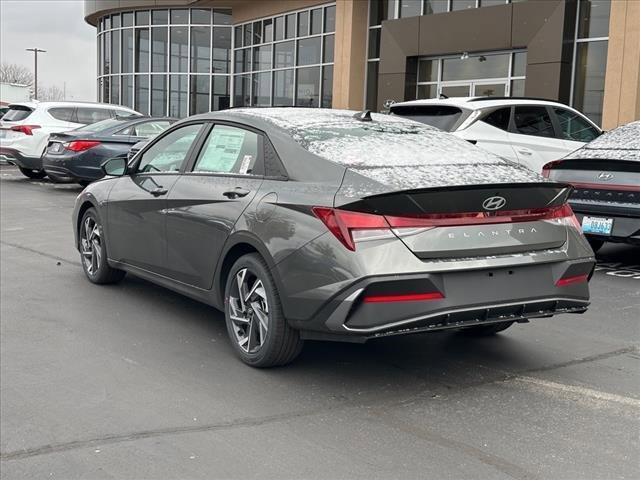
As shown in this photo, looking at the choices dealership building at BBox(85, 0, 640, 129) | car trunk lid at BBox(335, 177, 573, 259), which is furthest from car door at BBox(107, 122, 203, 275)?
dealership building at BBox(85, 0, 640, 129)

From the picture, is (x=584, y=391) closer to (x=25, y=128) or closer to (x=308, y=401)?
(x=308, y=401)

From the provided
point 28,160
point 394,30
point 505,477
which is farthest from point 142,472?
point 394,30

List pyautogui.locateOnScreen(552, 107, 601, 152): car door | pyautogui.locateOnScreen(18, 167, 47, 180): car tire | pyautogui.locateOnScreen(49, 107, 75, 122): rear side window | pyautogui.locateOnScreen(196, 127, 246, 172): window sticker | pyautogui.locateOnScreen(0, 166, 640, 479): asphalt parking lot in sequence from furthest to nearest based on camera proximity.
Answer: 1. pyautogui.locateOnScreen(18, 167, 47, 180): car tire
2. pyautogui.locateOnScreen(49, 107, 75, 122): rear side window
3. pyautogui.locateOnScreen(552, 107, 601, 152): car door
4. pyautogui.locateOnScreen(196, 127, 246, 172): window sticker
5. pyautogui.locateOnScreen(0, 166, 640, 479): asphalt parking lot

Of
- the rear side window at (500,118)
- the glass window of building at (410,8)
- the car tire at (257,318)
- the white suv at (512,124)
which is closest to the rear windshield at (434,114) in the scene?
the white suv at (512,124)

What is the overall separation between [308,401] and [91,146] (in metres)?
12.0

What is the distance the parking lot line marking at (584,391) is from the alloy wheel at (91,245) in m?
4.04

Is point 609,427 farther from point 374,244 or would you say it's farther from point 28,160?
Answer: point 28,160

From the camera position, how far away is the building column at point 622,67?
15266mm

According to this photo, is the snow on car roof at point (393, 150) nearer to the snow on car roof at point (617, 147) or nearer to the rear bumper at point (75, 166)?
the snow on car roof at point (617, 147)

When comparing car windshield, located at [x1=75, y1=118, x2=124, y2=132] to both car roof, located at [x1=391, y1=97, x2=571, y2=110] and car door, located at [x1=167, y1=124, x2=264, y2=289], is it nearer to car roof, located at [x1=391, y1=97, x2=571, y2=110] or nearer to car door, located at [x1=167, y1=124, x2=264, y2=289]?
car roof, located at [x1=391, y1=97, x2=571, y2=110]

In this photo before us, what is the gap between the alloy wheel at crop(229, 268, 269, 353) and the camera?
465cm

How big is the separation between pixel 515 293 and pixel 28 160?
15.3 metres

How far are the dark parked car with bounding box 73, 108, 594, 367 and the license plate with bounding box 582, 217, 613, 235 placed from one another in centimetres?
312

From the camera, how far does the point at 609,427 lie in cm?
386
